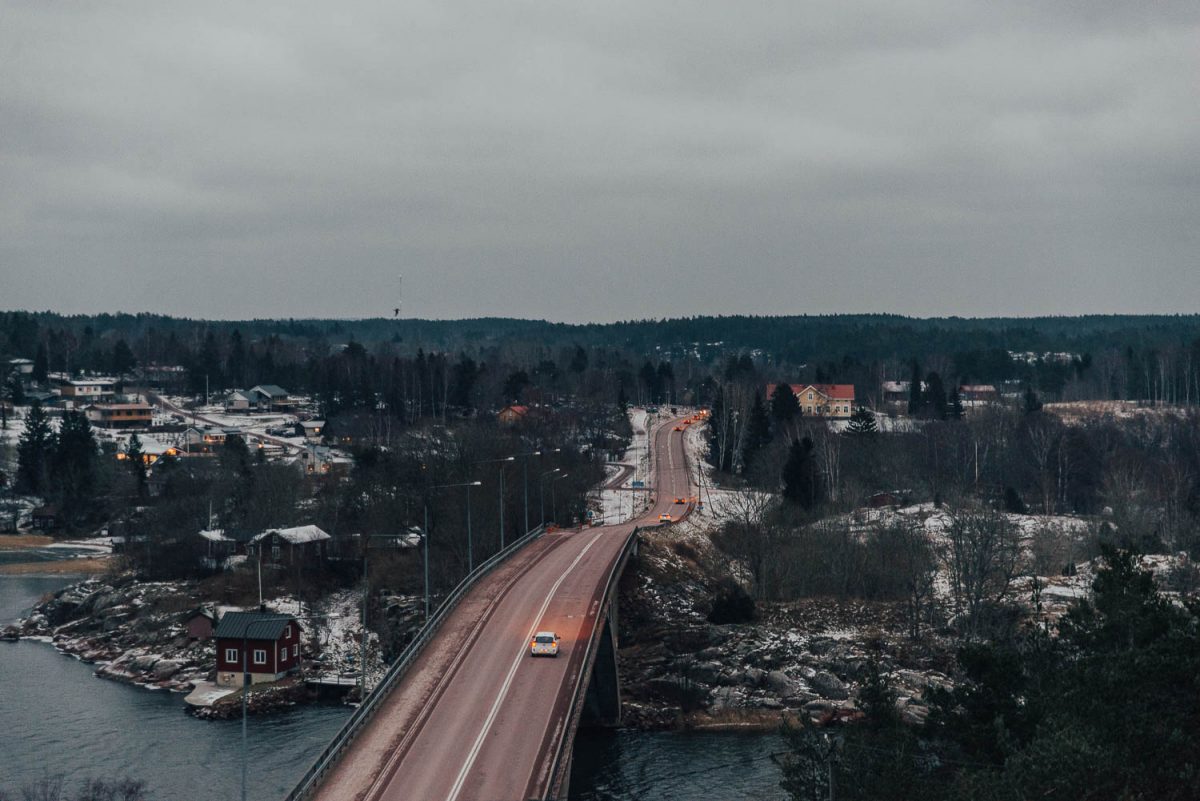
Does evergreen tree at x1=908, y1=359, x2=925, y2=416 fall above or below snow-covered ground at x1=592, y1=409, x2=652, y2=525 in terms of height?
above

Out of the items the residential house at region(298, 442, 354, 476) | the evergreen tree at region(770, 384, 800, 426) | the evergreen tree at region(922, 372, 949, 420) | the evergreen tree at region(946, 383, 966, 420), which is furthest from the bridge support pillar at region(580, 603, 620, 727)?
the evergreen tree at region(922, 372, 949, 420)

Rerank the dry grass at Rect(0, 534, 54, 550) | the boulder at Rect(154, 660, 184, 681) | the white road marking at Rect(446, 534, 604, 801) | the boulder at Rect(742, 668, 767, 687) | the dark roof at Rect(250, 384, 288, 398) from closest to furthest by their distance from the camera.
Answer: the white road marking at Rect(446, 534, 604, 801), the boulder at Rect(742, 668, 767, 687), the boulder at Rect(154, 660, 184, 681), the dry grass at Rect(0, 534, 54, 550), the dark roof at Rect(250, 384, 288, 398)

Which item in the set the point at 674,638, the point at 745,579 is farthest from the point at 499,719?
the point at 745,579

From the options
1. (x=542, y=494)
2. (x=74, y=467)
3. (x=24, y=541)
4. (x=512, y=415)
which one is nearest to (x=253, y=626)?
(x=542, y=494)

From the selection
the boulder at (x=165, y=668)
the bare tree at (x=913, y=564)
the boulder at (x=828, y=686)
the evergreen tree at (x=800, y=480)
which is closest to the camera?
the boulder at (x=828, y=686)

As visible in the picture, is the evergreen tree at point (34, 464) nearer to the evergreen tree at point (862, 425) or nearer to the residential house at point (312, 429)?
the residential house at point (312, 429)

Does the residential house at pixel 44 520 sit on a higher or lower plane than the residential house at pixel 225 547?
lower

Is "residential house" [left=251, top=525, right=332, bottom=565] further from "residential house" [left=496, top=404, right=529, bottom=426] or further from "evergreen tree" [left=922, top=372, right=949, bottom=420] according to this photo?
"evergreen tree" [left=922, top=372, right=949, bottom=420]

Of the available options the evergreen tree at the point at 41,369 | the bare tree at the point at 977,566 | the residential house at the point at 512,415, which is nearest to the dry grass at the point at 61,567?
A: the residential house at the point at 512,415
